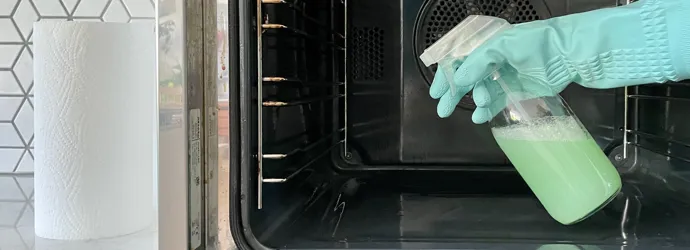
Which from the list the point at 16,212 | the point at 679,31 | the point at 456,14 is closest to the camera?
the point at 679,31

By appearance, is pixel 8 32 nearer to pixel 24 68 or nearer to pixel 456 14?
pixel 24 68

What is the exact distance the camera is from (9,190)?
3.96ft

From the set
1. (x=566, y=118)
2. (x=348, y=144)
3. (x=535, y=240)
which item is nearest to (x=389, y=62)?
(x=348, y=144)

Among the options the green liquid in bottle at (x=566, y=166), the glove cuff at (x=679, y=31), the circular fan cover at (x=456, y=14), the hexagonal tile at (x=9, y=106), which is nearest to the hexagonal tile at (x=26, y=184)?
the hexagonal tile at (x=9, y=106)

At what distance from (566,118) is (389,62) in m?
0.41

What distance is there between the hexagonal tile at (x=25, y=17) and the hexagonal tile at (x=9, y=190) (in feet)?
0.98

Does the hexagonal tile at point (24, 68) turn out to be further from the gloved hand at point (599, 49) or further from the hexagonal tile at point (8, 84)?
the gloved hand at point (599, 49)

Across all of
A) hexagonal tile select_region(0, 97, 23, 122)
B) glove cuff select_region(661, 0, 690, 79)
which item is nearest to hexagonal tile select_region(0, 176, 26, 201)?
hexagonal tile select_region(0, 97, 23, 122)

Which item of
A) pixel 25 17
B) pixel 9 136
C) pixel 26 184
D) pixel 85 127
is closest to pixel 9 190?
pixel 26 184

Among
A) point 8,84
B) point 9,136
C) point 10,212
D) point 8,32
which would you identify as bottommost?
point 10,212

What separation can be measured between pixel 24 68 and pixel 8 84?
0.05 metres

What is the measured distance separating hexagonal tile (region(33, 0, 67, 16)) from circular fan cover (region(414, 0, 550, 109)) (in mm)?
720

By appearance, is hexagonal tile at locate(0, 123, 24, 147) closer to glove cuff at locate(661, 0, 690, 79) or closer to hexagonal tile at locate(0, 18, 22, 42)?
hexagonal tile at locate(0, 18, 22, 42)

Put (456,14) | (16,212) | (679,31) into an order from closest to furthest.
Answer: (679,31), (16,212), (456,14)
